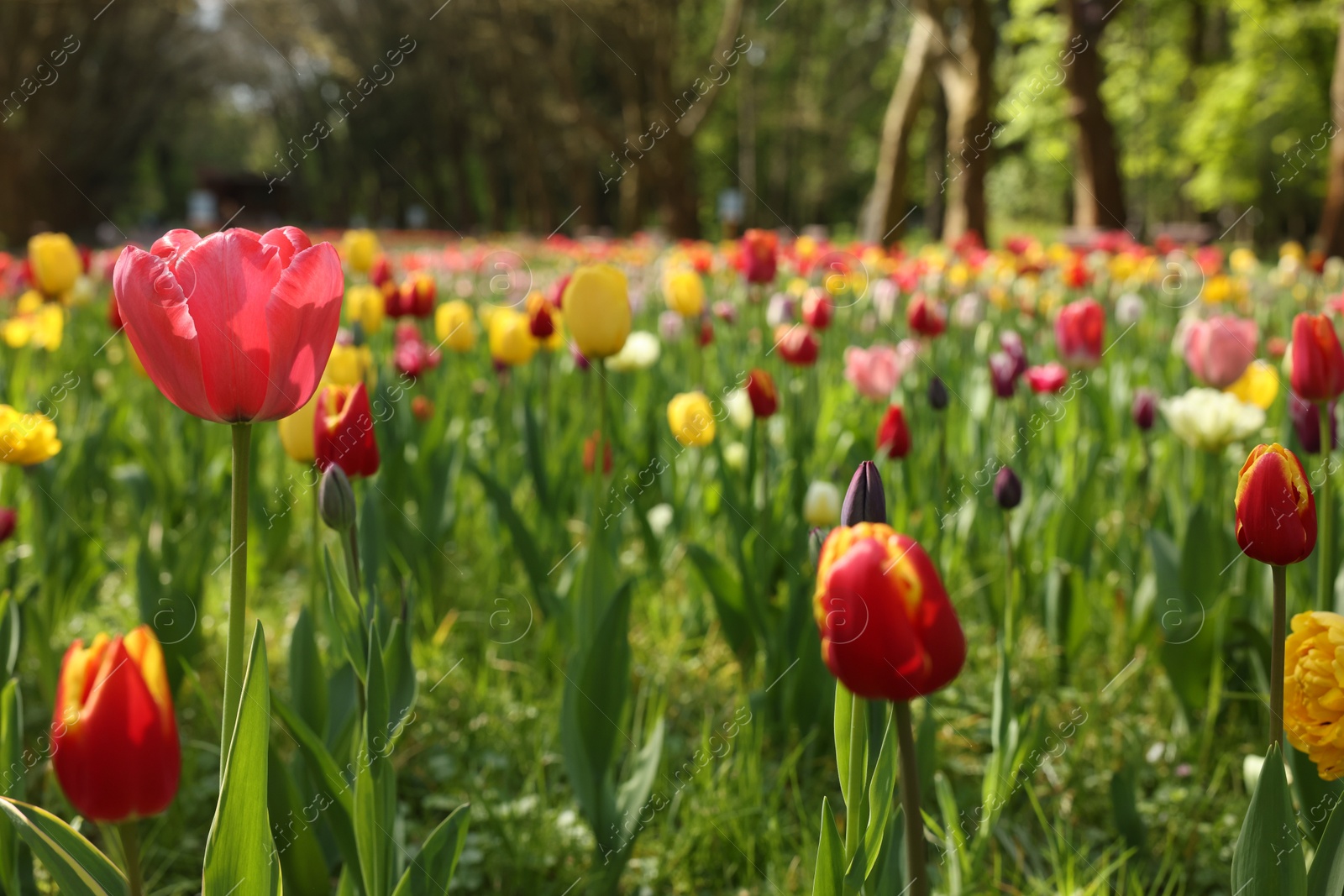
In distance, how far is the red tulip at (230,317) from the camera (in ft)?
2.46

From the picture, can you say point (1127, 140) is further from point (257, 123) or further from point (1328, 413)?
point (257, 123)

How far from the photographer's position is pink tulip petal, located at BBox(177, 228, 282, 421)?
750 mm

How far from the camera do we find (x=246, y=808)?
2.48ft

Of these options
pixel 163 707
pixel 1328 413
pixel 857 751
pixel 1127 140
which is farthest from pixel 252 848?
pixel 1127 140

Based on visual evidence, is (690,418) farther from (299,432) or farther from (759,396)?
(299,432)

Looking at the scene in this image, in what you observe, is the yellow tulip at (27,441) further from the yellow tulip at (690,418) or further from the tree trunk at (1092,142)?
the tree trunk at (1092,142)

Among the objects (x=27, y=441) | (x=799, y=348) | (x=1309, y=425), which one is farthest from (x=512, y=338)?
(x=1309, y=425)

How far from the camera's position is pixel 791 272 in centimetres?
627

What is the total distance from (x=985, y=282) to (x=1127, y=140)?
1928cm

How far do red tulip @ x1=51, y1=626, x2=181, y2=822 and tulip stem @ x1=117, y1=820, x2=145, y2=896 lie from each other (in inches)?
1.1

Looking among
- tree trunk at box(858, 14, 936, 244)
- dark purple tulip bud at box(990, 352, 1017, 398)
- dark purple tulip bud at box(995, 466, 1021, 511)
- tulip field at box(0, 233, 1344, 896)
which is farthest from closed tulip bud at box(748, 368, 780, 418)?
tree trunk at box(858, 14, 936, 244)

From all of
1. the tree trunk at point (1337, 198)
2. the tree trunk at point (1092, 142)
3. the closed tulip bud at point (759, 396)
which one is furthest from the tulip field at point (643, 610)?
the tree trunk at point (1092, 142)

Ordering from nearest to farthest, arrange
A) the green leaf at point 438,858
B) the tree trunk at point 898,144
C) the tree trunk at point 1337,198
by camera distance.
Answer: the green leaf at point 438,858
the tree trunk at point 1337,198
the tree trunk at point 898,144

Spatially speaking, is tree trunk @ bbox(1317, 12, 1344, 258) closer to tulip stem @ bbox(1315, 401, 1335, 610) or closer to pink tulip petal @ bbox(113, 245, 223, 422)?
tulip stem @ bbox(1315, 401, 1335, 610)
